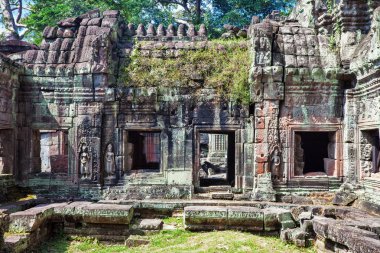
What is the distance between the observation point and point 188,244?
7070 mm

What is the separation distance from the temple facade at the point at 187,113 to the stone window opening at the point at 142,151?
47 centimetres

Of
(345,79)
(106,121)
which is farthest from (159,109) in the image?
(345,79)

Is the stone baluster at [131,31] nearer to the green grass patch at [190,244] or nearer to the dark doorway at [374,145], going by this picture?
the green grass patch at [190,244]

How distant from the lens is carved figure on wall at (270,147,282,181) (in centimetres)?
953

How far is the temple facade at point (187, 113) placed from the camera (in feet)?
31.1

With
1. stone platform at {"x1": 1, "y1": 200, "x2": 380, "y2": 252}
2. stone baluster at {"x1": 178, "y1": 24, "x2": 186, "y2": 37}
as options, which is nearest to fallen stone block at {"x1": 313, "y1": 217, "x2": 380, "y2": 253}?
stone platform at {"x1": 1, "y1": 200, "x2": 380, "y2": 252}

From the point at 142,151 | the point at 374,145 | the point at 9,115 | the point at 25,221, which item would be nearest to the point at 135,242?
the point at 25,221

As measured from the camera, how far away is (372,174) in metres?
8.65

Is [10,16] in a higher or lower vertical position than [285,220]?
higher

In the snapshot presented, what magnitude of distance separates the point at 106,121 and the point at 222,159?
918cm

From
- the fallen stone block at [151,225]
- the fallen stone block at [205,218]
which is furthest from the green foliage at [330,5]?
the fallen stone block at [151,225]

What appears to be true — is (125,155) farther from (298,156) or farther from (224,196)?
(298,156)

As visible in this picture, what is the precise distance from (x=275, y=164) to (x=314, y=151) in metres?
3.22

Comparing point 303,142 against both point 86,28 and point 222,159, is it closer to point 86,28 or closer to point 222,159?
point 222,159
